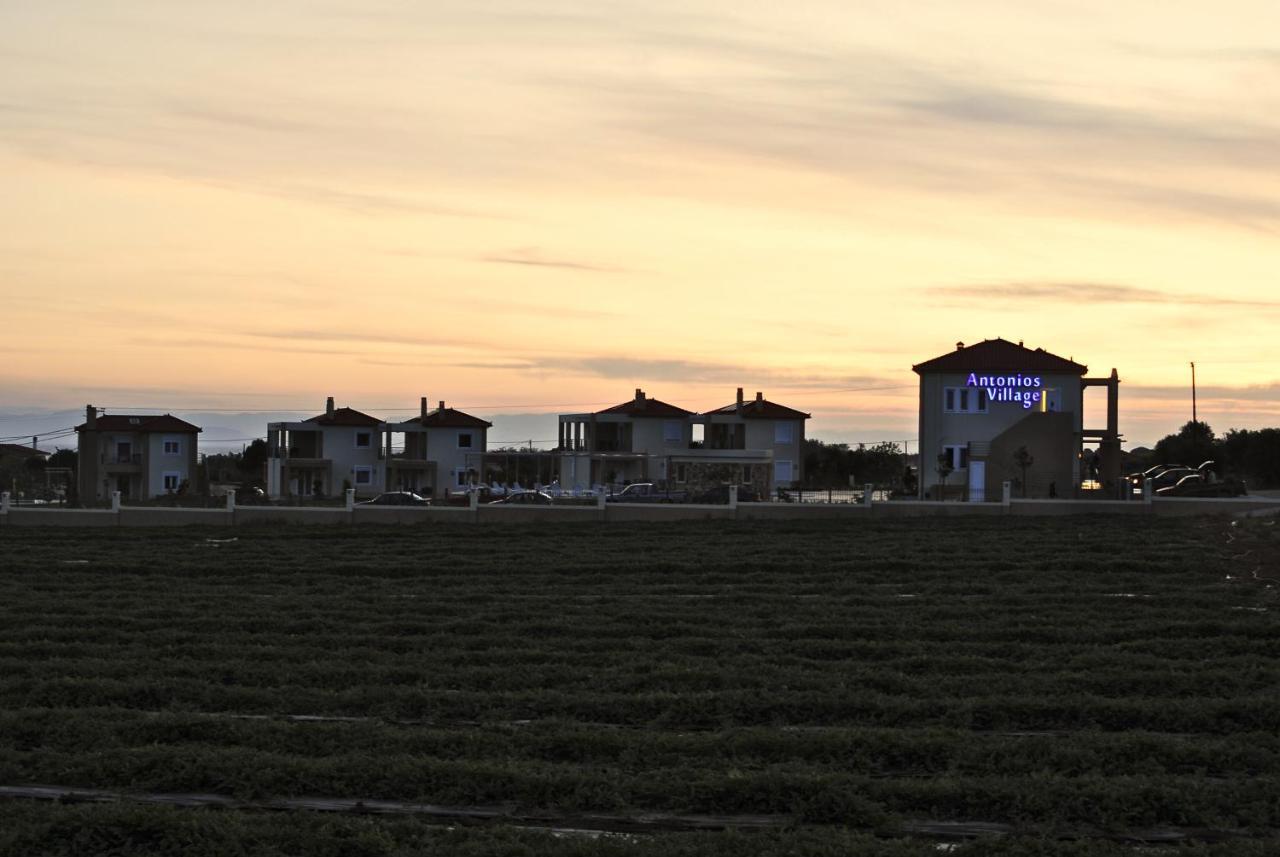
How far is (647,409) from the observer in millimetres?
78375

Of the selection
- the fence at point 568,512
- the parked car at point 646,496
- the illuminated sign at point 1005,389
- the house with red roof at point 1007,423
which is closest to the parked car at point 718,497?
the parked car at point 646,496

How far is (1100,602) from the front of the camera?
20984 mm

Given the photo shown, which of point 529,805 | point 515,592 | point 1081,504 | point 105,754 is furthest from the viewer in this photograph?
point 1081,504

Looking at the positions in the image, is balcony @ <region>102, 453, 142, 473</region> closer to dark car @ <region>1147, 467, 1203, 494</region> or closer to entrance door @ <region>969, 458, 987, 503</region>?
entrance door @ <region>969, 458, 987, 503</region>

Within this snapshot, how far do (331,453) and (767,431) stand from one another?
23.7 meters

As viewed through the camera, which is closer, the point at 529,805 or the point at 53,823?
the point at 53,823

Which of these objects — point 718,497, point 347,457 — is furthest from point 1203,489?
point 347,457

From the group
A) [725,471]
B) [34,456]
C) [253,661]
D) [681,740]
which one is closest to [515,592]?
[253,661]

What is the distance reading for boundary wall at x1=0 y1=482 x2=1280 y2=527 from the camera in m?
38.9

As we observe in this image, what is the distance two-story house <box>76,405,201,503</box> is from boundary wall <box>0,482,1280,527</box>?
42.3m

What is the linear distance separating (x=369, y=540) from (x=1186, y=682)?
2269 centimetres

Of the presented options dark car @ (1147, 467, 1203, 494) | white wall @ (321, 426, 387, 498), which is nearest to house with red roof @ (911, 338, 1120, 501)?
dark car @ (1147, 467, 1203, 494)

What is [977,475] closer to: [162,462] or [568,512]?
[568,512]

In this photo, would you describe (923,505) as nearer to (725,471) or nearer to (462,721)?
(462,721)
